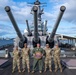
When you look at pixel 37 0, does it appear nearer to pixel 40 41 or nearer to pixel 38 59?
pixel 40 41

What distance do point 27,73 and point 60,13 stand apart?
3.34m

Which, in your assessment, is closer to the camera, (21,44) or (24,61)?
(24,61)

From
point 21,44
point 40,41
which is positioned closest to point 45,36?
point 40,41

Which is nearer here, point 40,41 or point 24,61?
point 24,61

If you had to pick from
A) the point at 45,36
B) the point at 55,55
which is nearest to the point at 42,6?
the point at 45,36

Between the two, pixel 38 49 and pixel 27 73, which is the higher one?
pixel 38 49

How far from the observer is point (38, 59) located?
38.5 ft

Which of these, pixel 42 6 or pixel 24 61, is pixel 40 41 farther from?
pixel 42 6

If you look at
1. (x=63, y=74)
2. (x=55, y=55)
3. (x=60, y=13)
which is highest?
(x=60, y=13)

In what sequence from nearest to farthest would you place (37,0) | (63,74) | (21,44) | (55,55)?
(63,74) → (55,55) → (21,44) → (37,0)

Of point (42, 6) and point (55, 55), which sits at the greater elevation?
point (42, 6)

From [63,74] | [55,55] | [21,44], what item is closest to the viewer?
[63,74]

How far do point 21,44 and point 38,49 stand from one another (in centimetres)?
685

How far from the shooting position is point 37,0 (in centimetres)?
3375
